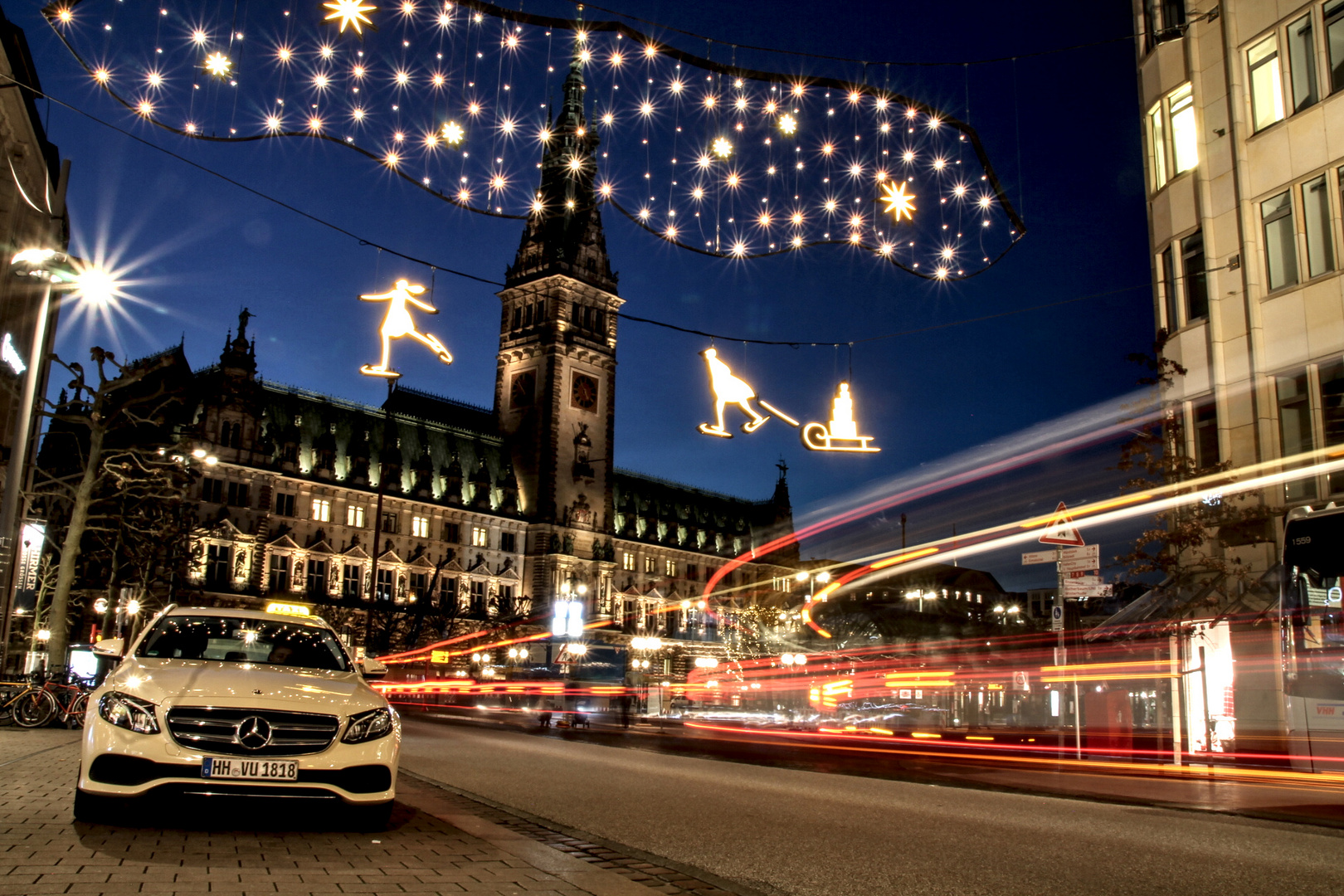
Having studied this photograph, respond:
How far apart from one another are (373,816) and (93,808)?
2041mm

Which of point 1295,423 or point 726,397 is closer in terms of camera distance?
point 726,397

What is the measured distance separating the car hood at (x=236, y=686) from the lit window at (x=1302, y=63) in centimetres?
2220

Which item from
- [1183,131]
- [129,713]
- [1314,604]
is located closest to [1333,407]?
[1314,604]

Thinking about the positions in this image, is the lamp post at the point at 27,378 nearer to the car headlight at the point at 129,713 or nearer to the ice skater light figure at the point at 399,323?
the ice skater light figure at the point at 399,323

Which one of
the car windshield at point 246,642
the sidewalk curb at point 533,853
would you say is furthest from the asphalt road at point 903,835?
the car windshield at point 246,642

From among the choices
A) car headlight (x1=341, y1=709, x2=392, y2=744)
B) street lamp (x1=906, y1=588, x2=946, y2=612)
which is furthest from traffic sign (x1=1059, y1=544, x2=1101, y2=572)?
street lamp (x1=906, y1=588, x2=946, y2=612)

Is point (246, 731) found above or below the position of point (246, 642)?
below

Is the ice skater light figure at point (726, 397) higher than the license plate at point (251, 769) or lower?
higher

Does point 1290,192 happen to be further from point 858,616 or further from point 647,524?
point 647,524

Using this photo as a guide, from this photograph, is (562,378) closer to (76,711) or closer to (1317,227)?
(76,711)

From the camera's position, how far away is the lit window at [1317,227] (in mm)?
21828

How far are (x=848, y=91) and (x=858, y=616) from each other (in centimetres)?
4788

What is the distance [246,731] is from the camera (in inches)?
332

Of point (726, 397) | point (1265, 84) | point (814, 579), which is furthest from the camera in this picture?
point (814, 579)
